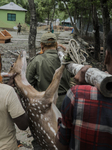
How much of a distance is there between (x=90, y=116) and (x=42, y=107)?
43.5 inches

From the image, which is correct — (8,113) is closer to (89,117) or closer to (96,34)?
(89,117)

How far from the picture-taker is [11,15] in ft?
115

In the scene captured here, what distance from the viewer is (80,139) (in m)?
1.32

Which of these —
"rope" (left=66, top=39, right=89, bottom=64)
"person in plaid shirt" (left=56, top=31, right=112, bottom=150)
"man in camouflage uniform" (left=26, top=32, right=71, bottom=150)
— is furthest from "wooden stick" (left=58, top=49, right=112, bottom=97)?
"man in camouflage uniform" (left=26, top=32, right=71, bottom=150)

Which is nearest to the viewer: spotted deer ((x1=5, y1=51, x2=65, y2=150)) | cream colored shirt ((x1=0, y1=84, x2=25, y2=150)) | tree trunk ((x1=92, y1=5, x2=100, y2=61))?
cream colored shirt ((x1=0, y1=84, x2=25, y2=150))

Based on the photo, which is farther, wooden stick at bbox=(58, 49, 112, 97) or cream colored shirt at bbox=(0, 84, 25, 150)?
cream colored shirt at bbox=(0, 84, 25, 150)

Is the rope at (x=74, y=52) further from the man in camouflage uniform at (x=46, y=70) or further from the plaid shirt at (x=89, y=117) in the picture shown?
the man in camouflage uniform at (x=46, y=70)

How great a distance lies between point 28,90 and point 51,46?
106 cm

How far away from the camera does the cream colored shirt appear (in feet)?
6.19

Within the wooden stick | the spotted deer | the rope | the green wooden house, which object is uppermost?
the green wooden house

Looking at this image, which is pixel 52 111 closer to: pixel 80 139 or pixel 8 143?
pixel 8 143

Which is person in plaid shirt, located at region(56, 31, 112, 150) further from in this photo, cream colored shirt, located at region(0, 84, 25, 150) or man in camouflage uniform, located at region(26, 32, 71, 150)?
man in camouflage uniform, located at region(26, 32, 71, 150)

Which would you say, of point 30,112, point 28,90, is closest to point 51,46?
point 28,90

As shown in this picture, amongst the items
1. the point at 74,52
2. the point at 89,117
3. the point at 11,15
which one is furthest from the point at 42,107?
the point at 11,15
